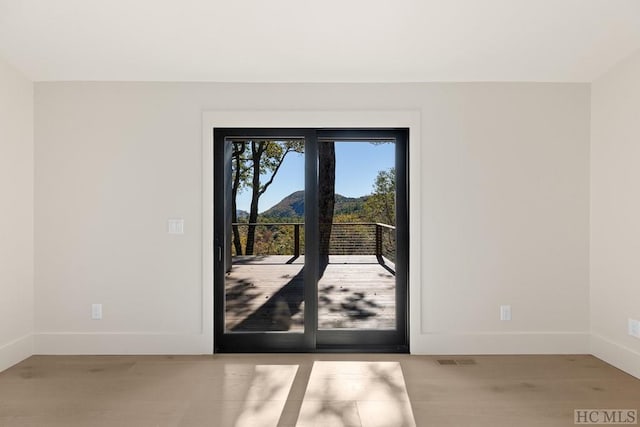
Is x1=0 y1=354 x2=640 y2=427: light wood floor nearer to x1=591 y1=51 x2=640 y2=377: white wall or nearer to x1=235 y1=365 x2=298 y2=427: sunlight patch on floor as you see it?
x1=235 y1=365 x2=298 y2=427: sunlight patch on floor

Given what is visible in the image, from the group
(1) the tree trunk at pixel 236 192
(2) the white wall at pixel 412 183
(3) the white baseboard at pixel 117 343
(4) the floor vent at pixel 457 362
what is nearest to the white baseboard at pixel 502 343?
(2) the white wall at pixel 412 183

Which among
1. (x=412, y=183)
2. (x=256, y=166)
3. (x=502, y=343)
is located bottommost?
(x=502, y=343)

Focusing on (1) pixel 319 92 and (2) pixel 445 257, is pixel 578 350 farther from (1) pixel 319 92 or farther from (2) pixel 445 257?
(1) pixel 319 92

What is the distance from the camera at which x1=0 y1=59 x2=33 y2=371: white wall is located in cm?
304

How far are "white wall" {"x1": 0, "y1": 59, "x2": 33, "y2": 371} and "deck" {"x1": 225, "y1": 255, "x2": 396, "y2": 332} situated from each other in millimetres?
1678

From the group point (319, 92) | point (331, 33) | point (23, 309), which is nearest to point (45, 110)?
point (23, 309)

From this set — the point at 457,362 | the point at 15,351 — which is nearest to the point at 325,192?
the point at 457,362

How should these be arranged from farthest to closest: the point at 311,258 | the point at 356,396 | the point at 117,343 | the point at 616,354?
the point at 311,258
the point at 117,343
the point at 616,354
the point at 356,396

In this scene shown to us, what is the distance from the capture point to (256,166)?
354 centimetres

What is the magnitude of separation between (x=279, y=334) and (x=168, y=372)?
957 mm

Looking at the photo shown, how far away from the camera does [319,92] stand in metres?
3.40

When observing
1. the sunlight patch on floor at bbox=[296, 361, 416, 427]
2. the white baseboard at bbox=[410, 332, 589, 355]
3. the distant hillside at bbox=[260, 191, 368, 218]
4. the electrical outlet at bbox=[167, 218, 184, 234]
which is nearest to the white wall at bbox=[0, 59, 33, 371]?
the electrical outlet at bbox=[167, 218, 184, 234]

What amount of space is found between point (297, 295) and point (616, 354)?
2666 mm

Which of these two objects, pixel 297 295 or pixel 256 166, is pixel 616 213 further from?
pixel 256 166
